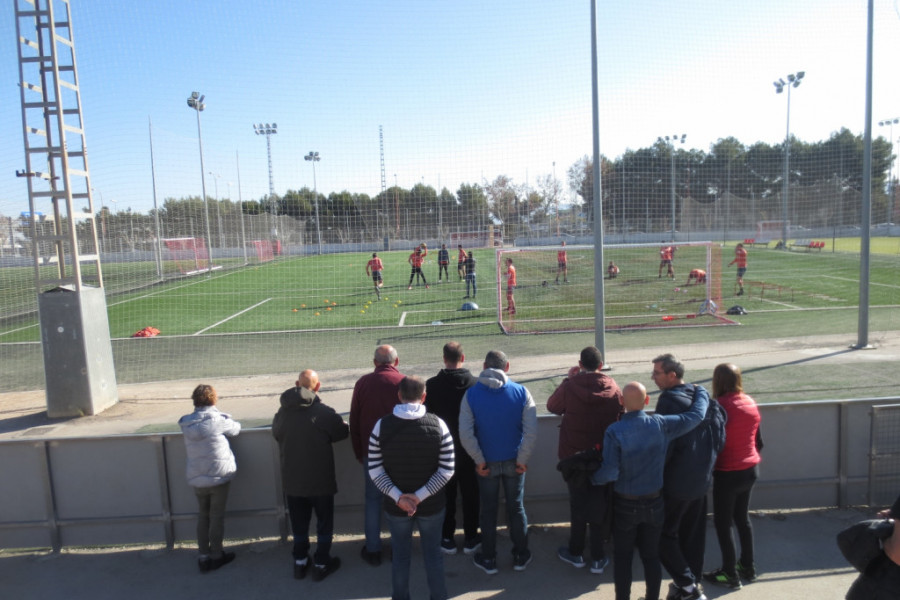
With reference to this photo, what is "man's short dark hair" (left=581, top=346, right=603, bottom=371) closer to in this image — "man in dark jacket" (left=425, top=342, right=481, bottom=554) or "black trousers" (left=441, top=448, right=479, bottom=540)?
"man in dark jacket" (left=425, top=342, right=481, bottom=554)

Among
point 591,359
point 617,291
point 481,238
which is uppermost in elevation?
point 481,238

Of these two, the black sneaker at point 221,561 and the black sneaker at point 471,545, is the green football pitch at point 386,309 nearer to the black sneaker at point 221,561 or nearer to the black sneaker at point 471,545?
the black sneaker at point 221,561

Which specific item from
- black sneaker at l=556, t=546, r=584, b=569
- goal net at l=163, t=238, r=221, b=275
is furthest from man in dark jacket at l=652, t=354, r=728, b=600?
goal net at l=163, t=238, r=221, b=275

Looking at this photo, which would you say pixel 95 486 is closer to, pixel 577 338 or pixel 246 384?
pixel 246 384

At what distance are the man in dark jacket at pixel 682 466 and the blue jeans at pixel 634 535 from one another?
155mm

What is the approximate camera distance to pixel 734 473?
413 centimetres

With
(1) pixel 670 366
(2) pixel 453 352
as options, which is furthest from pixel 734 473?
(2) pixel 453 352

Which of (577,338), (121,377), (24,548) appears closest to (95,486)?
(24,548)

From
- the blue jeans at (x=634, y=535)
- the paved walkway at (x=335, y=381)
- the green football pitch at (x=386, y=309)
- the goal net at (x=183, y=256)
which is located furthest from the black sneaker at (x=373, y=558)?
the goal net at (x=183, y=256)

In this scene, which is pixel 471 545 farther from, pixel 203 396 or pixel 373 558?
pixel 203 396

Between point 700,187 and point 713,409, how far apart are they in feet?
53.0

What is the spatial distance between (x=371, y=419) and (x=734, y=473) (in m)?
2.62

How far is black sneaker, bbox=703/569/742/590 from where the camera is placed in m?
4.18

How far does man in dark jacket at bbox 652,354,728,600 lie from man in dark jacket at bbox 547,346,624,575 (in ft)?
1.33
